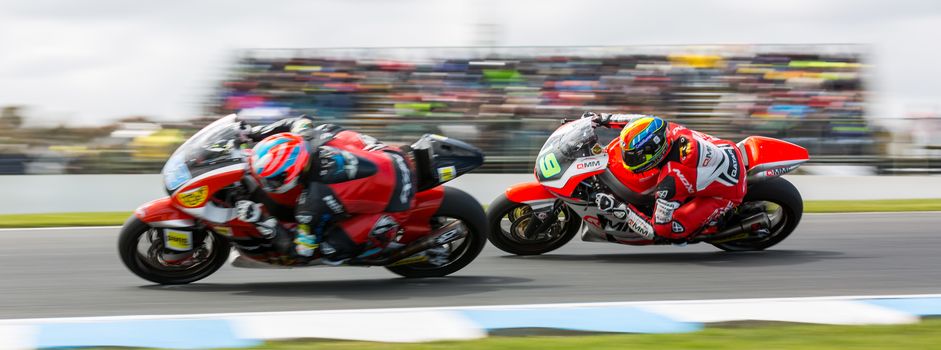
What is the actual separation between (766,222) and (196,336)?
4.67 meters

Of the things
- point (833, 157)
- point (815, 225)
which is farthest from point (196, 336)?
point (833, 157)

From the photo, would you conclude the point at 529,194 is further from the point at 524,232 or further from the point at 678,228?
the point at 678,228

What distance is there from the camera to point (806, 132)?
611 inches

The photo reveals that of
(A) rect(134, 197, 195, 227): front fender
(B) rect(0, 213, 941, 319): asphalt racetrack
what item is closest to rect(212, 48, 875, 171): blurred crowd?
(B) rect(0, 213, 941, 319): asphalt racetrack

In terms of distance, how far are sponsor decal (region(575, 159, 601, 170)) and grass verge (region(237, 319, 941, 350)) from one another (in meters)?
2.58

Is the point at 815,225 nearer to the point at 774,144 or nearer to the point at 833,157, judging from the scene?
the point at 774,144

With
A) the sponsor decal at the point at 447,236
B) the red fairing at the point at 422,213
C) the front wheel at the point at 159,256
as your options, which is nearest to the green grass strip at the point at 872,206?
the sponsor decal at the point at 447,236

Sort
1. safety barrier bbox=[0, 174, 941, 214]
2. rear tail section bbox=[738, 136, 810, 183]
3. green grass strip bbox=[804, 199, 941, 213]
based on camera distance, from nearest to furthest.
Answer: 1. rear tail section bbox=[738, 136, 810, 183]
2. green grass strip bbox=[804, 199, 941, 213]
3. safety barrier bbox=[0, 174, 941, 214]

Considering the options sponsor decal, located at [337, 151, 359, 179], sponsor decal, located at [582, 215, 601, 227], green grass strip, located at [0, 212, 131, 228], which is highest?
sponsor decal, located at [337, 151, 359, 179]

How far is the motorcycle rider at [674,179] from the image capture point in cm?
784

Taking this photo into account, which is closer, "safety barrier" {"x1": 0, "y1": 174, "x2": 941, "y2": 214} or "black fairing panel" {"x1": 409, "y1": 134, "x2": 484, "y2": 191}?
"black fairing panel" {"x1": 409, "y1": 134, "x2": 484, "y2": 191}

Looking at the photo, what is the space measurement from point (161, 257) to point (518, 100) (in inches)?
420

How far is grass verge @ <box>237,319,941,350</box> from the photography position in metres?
5.08

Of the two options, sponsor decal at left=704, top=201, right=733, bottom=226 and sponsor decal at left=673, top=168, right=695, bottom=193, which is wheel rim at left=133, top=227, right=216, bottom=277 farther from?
sponsor decal at left=704, top=201, right=733, bottom=226
